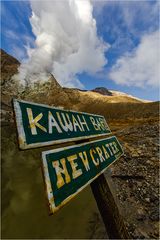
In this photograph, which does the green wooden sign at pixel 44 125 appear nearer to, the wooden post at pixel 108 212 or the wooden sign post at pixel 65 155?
the wooden sign post at pixel 65 155

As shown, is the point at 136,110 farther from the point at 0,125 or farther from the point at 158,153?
the point at 0,125

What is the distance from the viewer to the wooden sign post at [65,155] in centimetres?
112

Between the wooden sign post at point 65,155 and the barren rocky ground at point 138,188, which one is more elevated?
the wooden sign post at point 65,155

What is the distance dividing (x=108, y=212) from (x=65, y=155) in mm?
892

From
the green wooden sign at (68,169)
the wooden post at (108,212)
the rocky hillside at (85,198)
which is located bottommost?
the rocky hillside at (85,198)

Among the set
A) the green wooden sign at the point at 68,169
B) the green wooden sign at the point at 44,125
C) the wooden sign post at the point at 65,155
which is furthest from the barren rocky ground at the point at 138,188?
the green wooden sign at the point at 44,125

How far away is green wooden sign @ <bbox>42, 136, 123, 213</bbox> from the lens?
1.07 metres

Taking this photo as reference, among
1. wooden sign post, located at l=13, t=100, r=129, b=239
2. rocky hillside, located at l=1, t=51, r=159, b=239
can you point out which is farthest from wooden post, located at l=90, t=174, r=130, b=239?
rocky hillside, located at l=1, t=51, r=159, b=239

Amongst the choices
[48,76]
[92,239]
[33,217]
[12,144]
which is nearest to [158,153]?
[92,239]

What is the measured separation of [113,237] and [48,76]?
1038 inches

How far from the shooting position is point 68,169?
4.23ft

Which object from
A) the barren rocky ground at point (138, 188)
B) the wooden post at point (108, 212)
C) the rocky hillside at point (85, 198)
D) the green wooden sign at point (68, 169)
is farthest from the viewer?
the rocky hillside at point (85, 198)

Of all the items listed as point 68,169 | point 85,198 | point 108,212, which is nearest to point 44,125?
point 68,169

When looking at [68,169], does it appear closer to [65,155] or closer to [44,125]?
[65,155]
